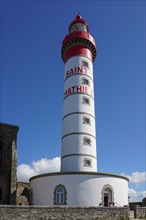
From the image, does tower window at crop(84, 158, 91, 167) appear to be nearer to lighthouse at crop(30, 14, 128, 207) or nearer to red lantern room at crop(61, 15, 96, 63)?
lighthouse at crop(30, 14, 128, 207)

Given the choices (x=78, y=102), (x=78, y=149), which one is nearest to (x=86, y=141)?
(x=78, y=149)

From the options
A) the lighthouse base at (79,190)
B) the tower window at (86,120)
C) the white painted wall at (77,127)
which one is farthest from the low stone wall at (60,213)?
the tower window at (86,120)

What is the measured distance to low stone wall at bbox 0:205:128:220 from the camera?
17188 millimetres

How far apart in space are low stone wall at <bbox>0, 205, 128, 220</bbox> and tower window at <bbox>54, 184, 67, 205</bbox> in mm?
3785

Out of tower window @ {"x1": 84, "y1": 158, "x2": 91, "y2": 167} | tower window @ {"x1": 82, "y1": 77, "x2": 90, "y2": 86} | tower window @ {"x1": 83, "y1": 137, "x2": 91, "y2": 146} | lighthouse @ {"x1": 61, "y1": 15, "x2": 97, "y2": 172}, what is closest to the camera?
tower window @ {"x1": 84, "y1": 158, "x2": 91, "y2": 167}

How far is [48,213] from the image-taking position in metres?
18.1

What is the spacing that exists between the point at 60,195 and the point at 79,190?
161cm

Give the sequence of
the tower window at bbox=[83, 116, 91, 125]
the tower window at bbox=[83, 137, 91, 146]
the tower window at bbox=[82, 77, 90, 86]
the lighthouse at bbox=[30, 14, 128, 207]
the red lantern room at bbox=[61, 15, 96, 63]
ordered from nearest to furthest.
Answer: the lighthouse at bbox=[30, 14, 128, 207], the tower window at bbox=[83, 137, 91, 146], the tower window at bbox=[83, 116, 91, 125], the tower window at bbox=[82, 77, 90, 86], the red lantern room at bbox=[61, 15, 96, 63]

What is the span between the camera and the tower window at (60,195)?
2270 centimetres

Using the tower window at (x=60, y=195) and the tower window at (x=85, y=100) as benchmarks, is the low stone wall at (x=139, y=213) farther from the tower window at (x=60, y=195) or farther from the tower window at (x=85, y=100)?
the tower window at (x=85, y=100)

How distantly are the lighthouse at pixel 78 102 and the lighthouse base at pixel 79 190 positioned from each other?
2.12 metres

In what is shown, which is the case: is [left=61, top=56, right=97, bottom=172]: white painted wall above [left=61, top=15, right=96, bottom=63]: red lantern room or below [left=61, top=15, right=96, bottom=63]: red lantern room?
below

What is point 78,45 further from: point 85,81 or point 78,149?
point 78,149

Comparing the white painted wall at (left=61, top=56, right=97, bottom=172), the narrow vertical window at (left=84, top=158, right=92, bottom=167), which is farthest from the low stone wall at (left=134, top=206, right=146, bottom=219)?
the narrow vertical window at (left=84, top=158, right=92, bottom=167)
